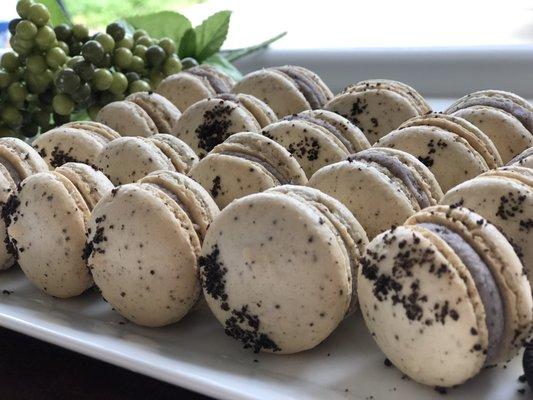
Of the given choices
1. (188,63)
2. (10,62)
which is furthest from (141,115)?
(188,63)

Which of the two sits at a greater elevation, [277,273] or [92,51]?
[92,51]

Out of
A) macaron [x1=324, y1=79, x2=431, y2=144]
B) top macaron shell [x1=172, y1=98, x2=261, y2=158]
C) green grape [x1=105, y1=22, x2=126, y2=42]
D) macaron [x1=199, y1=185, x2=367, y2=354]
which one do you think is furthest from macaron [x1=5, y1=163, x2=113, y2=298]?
green grape [x1=105, y1=22, x2=126, y2=42]

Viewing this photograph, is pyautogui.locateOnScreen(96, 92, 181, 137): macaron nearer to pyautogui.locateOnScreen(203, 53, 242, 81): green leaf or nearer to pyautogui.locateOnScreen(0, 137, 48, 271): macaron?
pyautogui.locateOnScreen(0, 137, 48, 271): macaron

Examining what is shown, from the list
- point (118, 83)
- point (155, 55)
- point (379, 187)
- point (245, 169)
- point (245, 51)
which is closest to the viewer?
point (379, 187)

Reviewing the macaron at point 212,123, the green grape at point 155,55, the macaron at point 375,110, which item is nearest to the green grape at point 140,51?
the green grape at point 155,55

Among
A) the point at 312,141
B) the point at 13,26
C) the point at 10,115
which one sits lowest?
the point at 10,115

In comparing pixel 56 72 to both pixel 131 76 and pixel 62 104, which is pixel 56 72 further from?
pixel 131 76

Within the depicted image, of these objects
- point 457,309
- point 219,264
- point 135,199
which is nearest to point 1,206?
point 135,199
